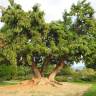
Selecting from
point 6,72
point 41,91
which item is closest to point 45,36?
point 41,91

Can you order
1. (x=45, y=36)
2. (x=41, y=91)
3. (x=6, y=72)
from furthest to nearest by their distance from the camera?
(x=6, y=72)
(x=45, y=36)
(x=41, y=91)

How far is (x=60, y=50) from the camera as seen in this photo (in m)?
39.9

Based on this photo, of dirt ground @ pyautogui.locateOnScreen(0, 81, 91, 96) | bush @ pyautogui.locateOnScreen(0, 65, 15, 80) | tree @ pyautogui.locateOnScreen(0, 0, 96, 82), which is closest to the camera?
dirt ground @ pyautogui.locateOnScreen(0, 81, 91, 96)

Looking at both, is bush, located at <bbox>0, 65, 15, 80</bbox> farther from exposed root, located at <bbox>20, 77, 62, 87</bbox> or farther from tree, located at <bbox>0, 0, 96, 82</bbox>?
exposed root, located at <bbox>20, 77, 62, 87</bbox>

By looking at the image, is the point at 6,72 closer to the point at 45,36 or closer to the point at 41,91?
the point at 45,36

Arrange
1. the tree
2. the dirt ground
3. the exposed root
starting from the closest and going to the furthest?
1. the dirt ground
2. the tree
3. the exposed root

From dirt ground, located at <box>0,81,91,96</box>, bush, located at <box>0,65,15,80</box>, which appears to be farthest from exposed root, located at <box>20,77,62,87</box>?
bush, located at <box>0,65,15,80</box>

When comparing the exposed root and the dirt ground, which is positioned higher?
the exposed root

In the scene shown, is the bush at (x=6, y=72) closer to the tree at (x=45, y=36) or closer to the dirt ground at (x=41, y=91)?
the tree at (x=45, y=36)

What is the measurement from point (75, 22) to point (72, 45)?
163 inches

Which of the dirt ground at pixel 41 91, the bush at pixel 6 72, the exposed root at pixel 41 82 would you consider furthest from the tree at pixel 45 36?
the bush at pixel 6 72

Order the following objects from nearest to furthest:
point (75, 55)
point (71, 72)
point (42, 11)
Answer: point (42, 11), point (75, 55), point (71, 72)

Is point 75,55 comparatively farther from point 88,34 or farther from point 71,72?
point 71,72

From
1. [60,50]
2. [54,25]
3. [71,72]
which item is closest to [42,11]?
[54,25]
